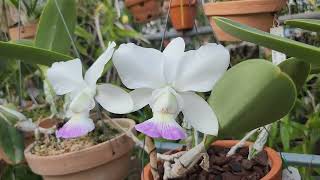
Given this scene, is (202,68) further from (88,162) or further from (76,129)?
(88,162)

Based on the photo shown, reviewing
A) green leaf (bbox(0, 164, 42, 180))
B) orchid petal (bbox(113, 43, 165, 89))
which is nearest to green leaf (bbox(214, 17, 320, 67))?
orchid petal (bbox(113, 43, 165, 89))

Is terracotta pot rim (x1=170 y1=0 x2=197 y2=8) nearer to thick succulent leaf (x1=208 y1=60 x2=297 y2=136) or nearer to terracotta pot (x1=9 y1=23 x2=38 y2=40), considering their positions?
terracotta pot (x1=9 y1=23 x2=38 y2=40)

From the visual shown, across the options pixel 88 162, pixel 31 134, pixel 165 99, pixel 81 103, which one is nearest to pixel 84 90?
pixel 81 103

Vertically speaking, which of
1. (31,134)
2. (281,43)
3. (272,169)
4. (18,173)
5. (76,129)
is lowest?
(18,173)

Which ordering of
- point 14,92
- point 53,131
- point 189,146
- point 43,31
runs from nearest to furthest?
point 189,146
point 43,31
point 53,131
point 14,92

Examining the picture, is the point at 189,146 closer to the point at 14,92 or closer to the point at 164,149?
the point at 164,149

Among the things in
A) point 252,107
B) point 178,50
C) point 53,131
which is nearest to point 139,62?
point 178,50

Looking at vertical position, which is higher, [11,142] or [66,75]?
[66,75]
